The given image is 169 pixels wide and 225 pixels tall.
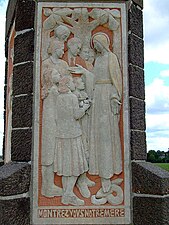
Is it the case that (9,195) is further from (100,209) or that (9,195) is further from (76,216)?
(100,209)

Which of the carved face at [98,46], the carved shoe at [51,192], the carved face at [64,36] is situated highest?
the carved face at [64,36]

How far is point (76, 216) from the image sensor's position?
3492 millimetres

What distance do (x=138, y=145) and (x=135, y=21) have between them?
1.43 meters

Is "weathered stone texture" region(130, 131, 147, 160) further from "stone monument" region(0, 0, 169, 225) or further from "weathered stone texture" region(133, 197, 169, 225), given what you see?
"weathered stone texture" region(133, 197, 169, 225)

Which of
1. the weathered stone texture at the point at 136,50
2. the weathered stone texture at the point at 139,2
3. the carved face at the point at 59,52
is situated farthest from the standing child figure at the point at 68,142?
the weathered stone texture at the point at 139,2

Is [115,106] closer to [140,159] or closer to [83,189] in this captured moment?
[140,159]

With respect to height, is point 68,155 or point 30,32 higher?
point 30,32

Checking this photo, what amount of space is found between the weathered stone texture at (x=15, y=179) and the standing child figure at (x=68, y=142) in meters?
0.31

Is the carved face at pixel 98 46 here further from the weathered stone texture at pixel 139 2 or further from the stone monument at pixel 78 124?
the weathered stone texture at pixel 139 2

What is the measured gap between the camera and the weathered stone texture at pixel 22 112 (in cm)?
366

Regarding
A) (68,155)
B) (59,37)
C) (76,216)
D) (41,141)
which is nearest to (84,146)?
(68,155)

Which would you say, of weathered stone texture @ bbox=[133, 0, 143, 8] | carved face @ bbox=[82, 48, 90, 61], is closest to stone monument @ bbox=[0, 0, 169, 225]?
carved face @ bbox=[82, 48, 90, 61]

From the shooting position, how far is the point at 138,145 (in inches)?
149

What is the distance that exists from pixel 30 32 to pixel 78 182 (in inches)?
66.9
